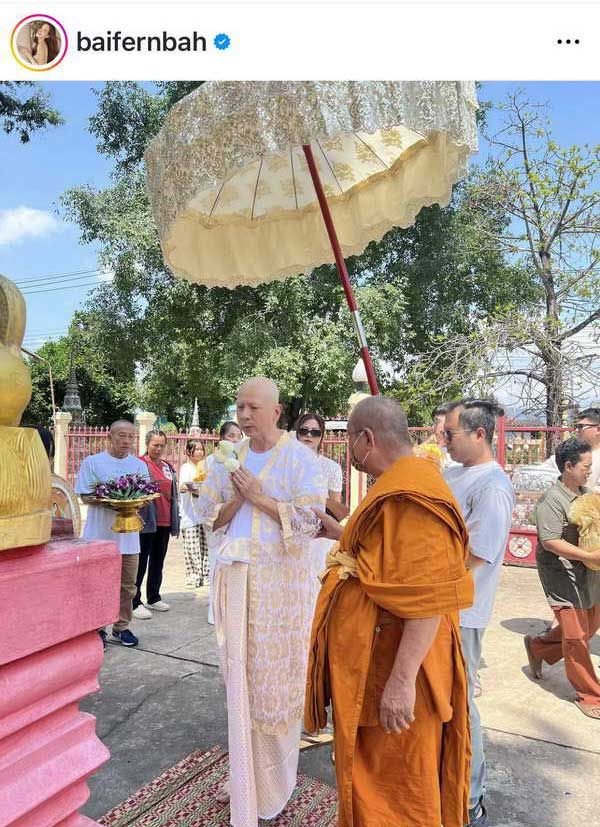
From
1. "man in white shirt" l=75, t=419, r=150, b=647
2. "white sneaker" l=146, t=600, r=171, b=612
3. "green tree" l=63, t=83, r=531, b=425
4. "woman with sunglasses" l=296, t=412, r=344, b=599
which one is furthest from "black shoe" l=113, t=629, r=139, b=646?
"green tree" l=63, t=83, r=531, b=425

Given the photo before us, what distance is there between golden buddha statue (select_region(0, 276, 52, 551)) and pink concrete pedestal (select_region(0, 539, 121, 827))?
7 cm

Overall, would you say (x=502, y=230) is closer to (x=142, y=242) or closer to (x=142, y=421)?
(x=142, y=242)

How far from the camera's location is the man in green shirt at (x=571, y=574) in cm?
380

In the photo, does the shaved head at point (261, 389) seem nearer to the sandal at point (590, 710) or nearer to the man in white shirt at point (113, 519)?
the man in white shirt at point (113, 519)

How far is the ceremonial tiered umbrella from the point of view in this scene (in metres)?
2.32

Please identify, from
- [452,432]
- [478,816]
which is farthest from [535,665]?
[452,432]

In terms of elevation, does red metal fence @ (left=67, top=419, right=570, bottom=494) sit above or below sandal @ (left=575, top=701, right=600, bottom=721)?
above

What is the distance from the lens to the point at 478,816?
258 centimetres

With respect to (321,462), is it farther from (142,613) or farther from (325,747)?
(142,613)

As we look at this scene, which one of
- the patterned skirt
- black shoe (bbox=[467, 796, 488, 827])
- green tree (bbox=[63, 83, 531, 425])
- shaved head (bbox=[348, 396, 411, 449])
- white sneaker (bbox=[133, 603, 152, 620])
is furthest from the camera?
green tree (bbox=[63, 83, 531, 425])

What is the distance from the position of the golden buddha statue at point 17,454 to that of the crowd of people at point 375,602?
1.12 meters
